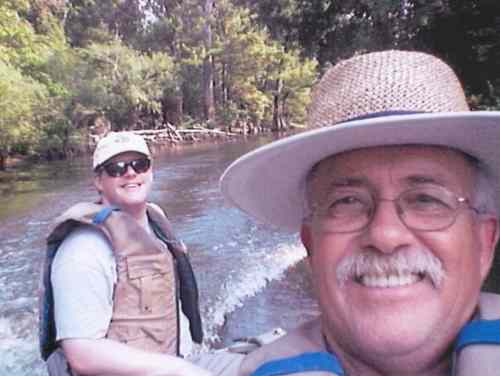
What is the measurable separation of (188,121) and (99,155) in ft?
122

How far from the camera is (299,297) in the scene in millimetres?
7316

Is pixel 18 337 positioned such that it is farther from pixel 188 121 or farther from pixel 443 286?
pixel 188 121

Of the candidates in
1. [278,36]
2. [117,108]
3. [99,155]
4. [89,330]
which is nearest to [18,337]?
[99,155]

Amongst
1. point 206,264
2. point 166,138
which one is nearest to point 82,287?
point 206,264

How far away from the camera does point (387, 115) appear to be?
122 cm

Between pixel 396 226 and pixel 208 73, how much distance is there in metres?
43.3

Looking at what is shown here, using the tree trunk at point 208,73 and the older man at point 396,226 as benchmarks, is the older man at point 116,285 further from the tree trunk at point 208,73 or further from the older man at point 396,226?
the tree trunk at point 208,73

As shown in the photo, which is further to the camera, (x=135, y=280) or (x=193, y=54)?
(x=193, y=54)

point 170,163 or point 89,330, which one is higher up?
point 89,330

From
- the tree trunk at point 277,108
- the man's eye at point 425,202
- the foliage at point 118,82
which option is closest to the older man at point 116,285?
the man's eye at point 425,202

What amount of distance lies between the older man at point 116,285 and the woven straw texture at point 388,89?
3.82 feet

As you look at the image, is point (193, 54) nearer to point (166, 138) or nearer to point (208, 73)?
point (208, 73)

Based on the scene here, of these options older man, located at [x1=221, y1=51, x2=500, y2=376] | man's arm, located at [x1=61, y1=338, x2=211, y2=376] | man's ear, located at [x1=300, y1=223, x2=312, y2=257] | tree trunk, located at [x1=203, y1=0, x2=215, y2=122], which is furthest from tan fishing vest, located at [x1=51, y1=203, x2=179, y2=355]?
tree trunk, located at [x1=203, y1=0, x2=215, y2=122]

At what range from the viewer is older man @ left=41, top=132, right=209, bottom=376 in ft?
8.29
